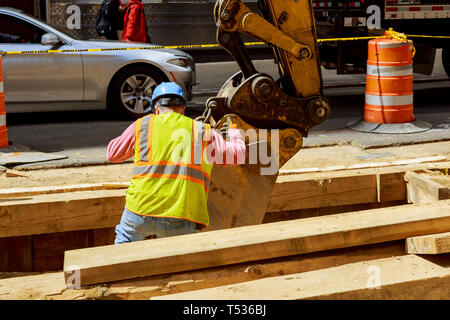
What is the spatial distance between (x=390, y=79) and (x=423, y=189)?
12.1 feet

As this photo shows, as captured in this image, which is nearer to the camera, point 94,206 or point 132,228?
point 132,228

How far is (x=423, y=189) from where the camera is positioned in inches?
245

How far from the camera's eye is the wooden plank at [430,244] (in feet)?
14.0

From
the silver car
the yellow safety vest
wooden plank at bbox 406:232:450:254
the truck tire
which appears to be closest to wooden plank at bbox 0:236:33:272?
the yellow safety vest

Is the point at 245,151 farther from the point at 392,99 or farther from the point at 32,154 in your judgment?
the point at 392,99

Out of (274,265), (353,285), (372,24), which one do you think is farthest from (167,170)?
(372,24)

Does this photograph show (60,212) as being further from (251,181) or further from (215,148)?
(215,148)

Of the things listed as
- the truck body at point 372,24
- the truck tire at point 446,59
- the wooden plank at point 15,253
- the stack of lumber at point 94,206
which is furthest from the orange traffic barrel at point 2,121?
the truck tire at point 446,59

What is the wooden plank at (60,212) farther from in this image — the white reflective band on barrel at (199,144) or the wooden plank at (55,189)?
the white reflective band on barrel at (199,144)

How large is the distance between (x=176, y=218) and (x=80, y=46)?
279 inches

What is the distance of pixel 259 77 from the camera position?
505 cm

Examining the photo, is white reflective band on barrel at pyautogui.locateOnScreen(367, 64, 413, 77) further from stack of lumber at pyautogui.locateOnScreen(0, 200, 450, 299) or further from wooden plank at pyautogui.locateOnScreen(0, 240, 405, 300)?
wooden plank at pyautogui.locateOnScreen(0, 240, 405, 300)

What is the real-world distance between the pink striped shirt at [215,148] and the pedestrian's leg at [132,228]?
370 millimetres

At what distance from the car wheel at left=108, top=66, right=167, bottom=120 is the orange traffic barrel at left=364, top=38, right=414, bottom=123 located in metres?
3.37
